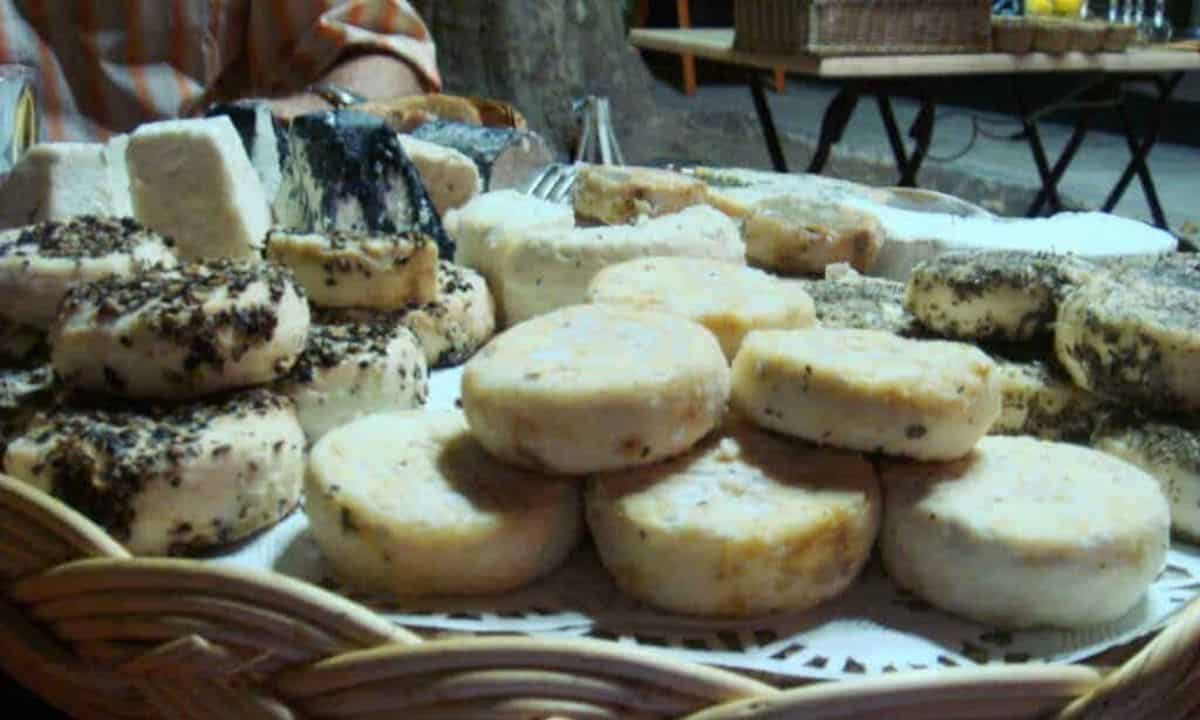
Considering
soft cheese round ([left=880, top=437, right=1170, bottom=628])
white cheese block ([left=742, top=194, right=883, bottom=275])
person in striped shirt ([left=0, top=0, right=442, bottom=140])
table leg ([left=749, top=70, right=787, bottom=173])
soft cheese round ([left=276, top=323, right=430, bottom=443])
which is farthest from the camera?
table leg ([left=749, top=70, right=787, bottom=173])

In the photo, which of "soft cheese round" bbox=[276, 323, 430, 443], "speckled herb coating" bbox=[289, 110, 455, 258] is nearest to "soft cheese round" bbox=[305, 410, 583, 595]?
"soft cheese round" bbox=[276, 323, 430, 443]

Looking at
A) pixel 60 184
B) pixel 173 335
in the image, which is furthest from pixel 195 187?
pixel 173 335

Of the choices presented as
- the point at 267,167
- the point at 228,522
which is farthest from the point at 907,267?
the point at 228,522

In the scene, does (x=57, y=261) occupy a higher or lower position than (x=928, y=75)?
higher

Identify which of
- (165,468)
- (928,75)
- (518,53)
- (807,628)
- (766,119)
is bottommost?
(766,119)

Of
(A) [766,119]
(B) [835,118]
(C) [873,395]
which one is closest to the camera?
(C) [873,395]

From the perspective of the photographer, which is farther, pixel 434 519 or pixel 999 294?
pixel 999 294

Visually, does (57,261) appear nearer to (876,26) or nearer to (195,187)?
(195,187)

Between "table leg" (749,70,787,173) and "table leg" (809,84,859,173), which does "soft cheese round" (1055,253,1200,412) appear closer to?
"table leg" (809,84,859,173)
